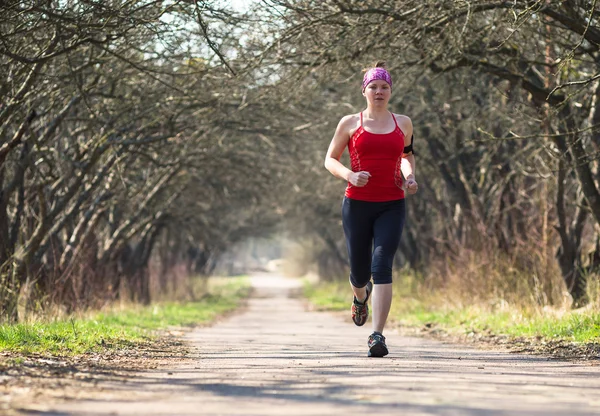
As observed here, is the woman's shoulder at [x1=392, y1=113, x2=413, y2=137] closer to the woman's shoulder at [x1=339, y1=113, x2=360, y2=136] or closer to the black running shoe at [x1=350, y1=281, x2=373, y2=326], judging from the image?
the woman's shoulder at [x1=339, y1=113, x2=360, y2=136]

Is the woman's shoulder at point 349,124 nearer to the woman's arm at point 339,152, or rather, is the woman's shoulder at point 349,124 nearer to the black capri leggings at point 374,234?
the woman's arm at point 339,152

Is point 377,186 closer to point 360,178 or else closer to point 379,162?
point 379,162

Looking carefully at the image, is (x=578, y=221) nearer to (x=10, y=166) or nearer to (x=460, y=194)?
(x=460, y=194)

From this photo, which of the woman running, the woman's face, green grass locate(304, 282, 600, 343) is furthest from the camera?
green grass locate(304, 282, 600, 343)

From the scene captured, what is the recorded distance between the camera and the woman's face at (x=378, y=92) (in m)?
8.16

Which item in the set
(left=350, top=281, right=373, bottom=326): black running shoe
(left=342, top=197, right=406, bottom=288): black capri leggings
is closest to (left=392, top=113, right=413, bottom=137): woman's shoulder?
(left=342, top=197, right=406, bottom=288): black capri leggings

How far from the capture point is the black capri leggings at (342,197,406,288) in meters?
8.02

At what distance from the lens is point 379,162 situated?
8.07m

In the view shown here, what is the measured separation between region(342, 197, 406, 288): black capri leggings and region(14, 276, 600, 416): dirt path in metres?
0.73

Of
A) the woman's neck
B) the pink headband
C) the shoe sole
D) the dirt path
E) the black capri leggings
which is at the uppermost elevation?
the pink headband

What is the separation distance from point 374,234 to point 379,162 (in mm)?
603

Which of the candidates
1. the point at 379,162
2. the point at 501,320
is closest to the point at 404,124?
the point at 379,162

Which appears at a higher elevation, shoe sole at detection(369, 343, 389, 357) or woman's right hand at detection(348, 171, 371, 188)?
woman's right hand at detection(348, 171, 371, 188)

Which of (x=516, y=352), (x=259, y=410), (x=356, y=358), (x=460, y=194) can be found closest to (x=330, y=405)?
(x=259, y=410)
